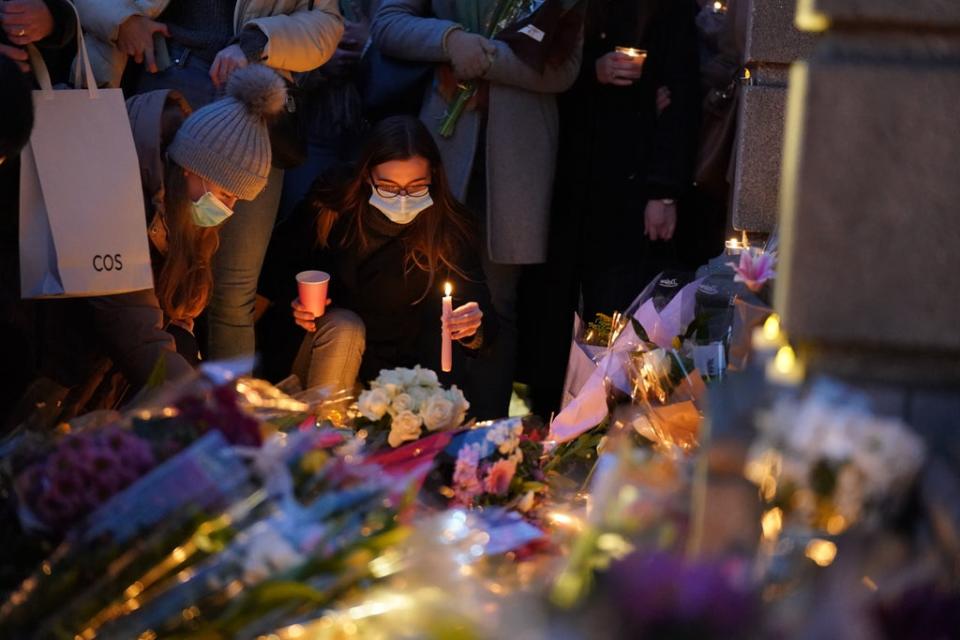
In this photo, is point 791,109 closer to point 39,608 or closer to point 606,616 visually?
point 606,616

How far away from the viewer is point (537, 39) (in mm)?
4816

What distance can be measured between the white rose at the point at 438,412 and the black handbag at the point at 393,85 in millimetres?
1936

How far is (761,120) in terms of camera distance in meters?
4.47

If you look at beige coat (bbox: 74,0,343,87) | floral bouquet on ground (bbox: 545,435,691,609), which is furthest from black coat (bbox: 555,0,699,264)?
floral bouquet on ground (bbox: 545,435,691,609)

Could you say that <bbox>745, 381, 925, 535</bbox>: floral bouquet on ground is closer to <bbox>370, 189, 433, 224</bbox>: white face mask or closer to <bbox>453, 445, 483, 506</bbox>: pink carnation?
<bbox>453, 445, 483, 506</bbox>: pink carnation

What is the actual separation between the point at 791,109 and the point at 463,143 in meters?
3.13

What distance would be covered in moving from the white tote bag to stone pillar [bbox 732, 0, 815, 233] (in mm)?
2014

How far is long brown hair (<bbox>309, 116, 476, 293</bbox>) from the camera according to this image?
4594 millimetres

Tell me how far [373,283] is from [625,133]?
1.18m

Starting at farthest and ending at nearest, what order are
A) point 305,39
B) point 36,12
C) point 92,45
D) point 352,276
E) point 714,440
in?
point 352,276, point 305,39, point 92,45, point 36,12, point 714,440

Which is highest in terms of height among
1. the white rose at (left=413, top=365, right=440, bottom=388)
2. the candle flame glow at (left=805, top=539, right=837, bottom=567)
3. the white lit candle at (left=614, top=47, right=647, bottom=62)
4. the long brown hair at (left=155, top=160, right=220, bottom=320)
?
the white lit candle at (left=614, top=47, right=647, bottom=62)

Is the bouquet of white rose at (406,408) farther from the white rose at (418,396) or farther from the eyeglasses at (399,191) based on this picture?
the eyeglasses at (399,191)

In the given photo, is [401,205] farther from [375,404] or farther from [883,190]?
[883,190]

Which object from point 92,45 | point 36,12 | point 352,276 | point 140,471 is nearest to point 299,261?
point 352,276
